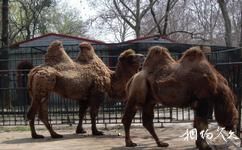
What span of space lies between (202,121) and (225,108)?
42 centimetres

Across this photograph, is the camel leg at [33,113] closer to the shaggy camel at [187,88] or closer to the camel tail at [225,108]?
the shaggy camel at [187,88]

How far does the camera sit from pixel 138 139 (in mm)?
10578

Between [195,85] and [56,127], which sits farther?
[56,127]

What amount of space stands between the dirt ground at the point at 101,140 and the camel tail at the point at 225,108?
331 mm

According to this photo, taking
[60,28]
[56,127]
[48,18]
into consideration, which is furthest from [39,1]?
[56,127]

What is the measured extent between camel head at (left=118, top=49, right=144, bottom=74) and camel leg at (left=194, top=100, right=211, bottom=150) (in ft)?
12.3

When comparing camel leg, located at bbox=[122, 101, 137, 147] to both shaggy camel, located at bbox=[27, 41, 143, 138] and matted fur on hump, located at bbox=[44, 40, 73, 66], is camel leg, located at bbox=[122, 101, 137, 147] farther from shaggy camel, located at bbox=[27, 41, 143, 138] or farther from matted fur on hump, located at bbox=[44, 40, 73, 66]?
matted fur on hump, located at bbox=[44, 40, 73, 66]

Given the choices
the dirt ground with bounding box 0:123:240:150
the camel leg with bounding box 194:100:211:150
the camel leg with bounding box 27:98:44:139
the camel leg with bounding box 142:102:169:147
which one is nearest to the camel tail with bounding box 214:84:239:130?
the camel leg with bounding box 194:100:211:150

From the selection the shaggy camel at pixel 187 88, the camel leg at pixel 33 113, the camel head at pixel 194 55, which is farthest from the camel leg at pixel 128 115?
the camel leg at pixel 33 113

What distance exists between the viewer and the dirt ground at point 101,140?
9.41 meters

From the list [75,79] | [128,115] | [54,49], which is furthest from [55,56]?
[128,115]

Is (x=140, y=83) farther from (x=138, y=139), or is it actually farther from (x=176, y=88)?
(x=138, y=139)

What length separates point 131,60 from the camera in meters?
11.8

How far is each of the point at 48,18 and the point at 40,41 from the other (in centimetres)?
2576
